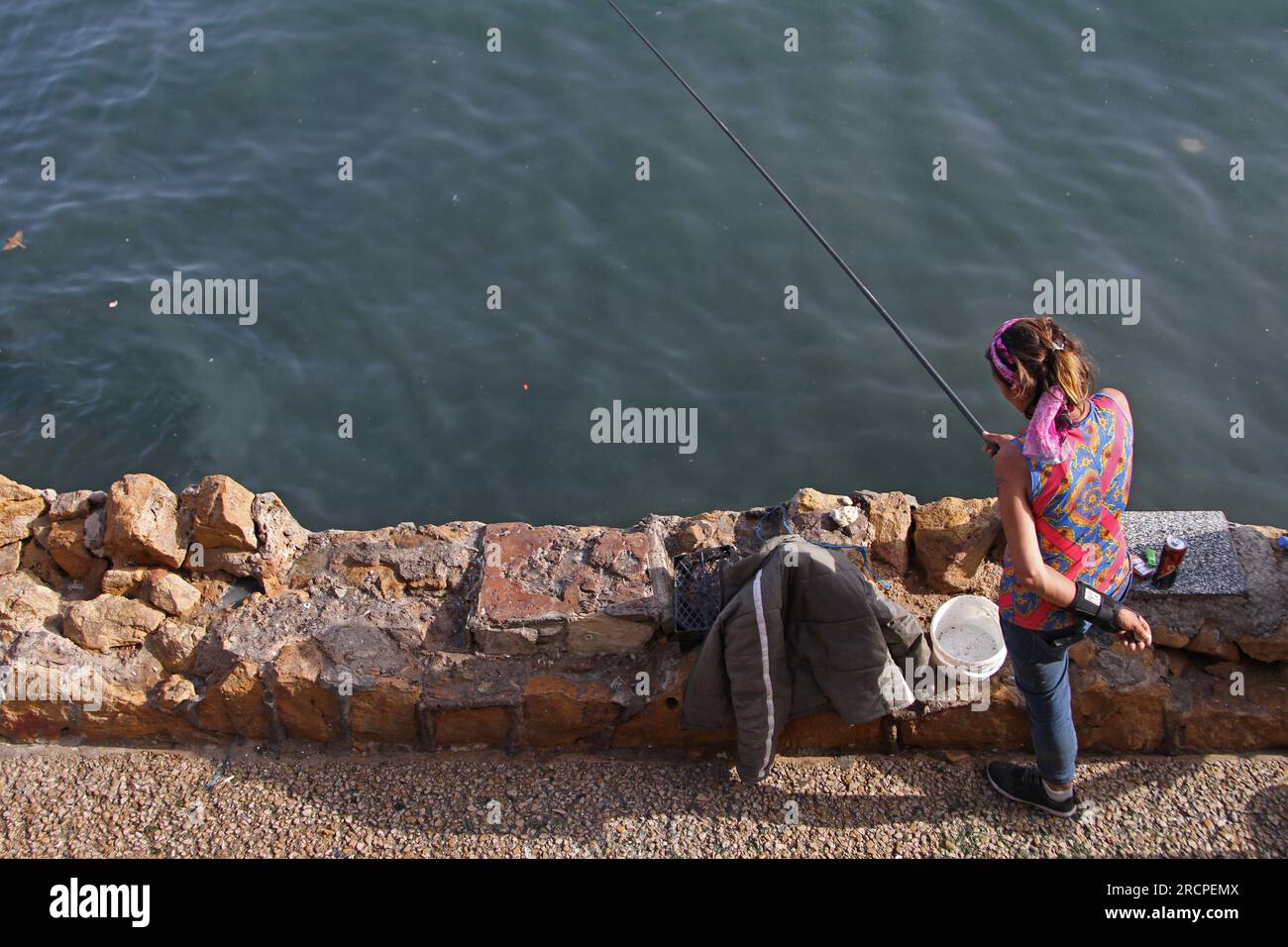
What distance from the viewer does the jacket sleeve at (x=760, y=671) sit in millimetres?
5227

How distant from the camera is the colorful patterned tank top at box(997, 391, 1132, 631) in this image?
4.43 metres

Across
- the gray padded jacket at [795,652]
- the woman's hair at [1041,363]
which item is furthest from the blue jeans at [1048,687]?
the woman's hair at [1041,363]

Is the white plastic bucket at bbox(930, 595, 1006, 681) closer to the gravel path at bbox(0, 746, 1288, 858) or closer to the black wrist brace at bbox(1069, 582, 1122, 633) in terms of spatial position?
the gravel path at bbox(0, 746, 1288, 858)

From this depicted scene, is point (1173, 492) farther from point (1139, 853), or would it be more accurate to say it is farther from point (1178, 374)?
point (1139, 853)

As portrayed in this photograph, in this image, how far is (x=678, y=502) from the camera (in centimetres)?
848

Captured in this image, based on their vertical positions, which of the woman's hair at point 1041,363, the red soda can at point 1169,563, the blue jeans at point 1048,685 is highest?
the woman's hair at point 1041,363

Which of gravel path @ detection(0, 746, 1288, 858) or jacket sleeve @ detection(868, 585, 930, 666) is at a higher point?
jacket sleeve @ detection(868, 585, 930, 666)

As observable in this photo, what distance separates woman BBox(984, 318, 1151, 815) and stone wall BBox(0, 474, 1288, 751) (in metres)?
0.92

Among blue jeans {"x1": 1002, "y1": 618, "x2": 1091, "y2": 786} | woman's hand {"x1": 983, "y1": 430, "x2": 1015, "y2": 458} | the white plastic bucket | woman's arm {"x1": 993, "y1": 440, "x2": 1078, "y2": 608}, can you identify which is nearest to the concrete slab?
the white plastic bucket

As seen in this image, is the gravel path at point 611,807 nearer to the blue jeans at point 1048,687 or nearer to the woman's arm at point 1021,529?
the blue jeans at point 1048,687

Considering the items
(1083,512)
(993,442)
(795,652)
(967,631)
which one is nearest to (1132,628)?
(1083,512)

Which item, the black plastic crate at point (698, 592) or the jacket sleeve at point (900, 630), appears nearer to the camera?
the jacket sleeve at point (900, 630)

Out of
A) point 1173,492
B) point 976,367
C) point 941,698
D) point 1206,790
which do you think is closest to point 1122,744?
point 1206,790

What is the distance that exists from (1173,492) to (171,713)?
21.5 ft
